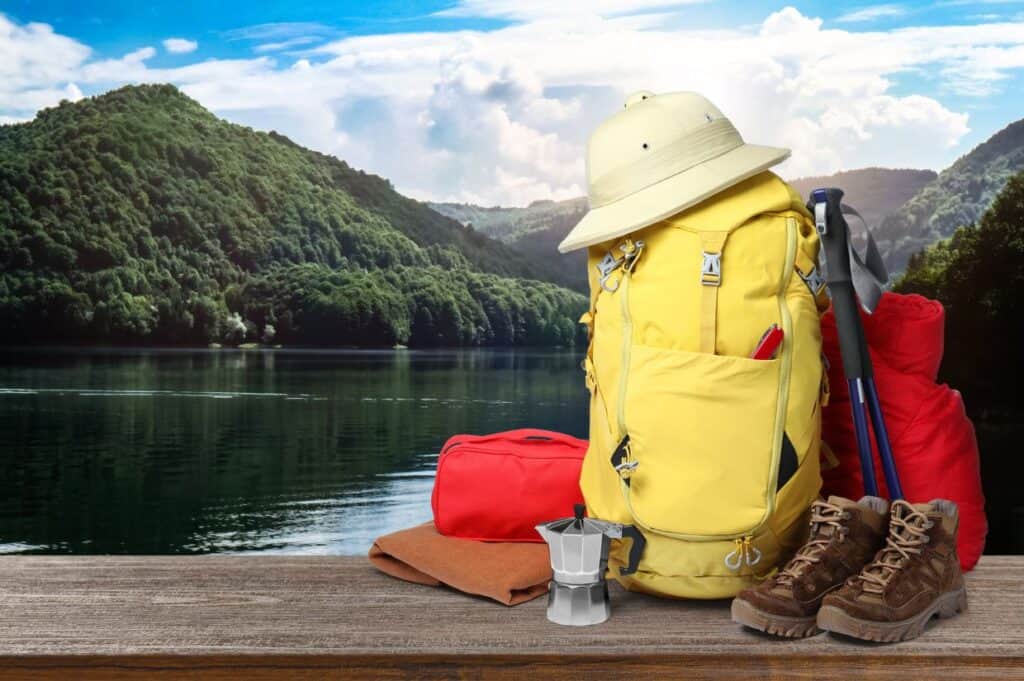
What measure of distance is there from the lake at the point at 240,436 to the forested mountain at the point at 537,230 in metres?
4.98

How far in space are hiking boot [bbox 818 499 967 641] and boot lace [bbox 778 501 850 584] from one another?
0.22ft

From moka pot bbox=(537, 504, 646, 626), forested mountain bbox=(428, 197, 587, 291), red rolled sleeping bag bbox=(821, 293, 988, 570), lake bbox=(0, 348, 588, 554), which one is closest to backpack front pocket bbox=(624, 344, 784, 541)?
moka pot bbox=(537, 504, 646, 626)

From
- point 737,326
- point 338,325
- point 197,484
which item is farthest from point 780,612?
point 338,325

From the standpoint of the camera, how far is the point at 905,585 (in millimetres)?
1745

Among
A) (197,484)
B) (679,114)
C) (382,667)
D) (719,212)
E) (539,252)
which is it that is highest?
(539,252)

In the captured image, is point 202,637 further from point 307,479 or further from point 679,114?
point 307,479

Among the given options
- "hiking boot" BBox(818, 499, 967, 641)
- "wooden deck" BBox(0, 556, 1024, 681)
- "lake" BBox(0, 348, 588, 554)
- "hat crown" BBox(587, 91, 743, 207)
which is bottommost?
"lake" BBox(0, 348, 588, 554)

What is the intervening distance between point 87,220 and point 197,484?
27148 millimetres

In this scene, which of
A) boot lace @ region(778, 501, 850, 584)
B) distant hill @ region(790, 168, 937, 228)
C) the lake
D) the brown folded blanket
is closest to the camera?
boot lace @ region(778, 501, 850, 584)

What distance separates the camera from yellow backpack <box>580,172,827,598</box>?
1.82 m

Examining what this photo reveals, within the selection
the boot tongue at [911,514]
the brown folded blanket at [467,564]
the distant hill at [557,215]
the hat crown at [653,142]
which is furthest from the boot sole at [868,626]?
the distant hill at [557,215]

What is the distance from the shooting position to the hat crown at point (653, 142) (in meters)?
1.95

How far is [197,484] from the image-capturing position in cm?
3612

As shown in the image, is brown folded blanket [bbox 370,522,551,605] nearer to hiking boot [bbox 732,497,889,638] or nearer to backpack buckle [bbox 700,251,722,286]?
hiking boot [bbox 732,497,889,638]
